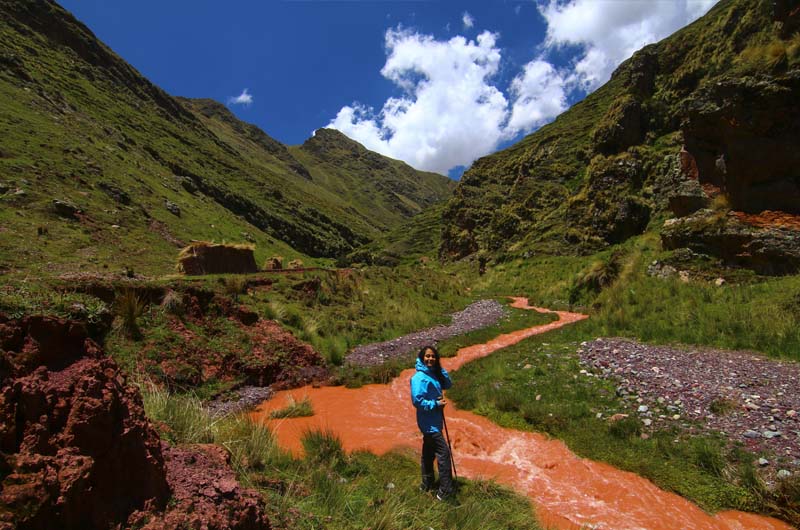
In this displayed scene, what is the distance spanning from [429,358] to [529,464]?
312 cm

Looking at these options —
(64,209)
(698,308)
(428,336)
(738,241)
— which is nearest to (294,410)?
(428,336)

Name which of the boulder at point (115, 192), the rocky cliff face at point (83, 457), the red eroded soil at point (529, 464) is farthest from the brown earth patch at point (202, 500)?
the boulder at point (115, 192)

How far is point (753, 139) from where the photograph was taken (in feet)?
48.4

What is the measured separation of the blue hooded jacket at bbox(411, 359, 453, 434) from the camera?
243 inches

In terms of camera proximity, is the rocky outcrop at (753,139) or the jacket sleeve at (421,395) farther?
the rocky outcrop at (753,139)

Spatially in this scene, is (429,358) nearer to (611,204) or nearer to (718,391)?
(718,391)

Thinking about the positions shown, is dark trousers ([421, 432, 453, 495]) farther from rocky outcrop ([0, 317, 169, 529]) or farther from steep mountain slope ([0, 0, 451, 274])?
steep mountain slope ([0, 0, 451, 274])

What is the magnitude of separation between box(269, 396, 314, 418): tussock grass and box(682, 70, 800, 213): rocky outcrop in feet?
56.9

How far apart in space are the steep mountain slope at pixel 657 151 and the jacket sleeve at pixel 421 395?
15.8 metres

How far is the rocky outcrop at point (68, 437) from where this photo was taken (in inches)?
94.3

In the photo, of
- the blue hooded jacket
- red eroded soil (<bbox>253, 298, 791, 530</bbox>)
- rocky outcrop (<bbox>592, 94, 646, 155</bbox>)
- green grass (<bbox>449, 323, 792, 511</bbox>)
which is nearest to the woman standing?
the blue hooded jacket

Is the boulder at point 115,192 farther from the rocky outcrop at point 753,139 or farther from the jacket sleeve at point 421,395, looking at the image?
the rocky outcrop at point 753,139

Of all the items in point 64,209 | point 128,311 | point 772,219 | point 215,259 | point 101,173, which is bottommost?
point 772,219

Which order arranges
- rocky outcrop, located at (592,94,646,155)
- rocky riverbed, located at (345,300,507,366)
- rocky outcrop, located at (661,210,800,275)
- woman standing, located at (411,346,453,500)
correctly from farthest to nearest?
rocky outcrop, located at (592,94,646,155), rocky riverbed, located at (345,300,507,366), rocky outcrop, located at (661,210,800,275), woman standing, located at (411,346,453,500)
